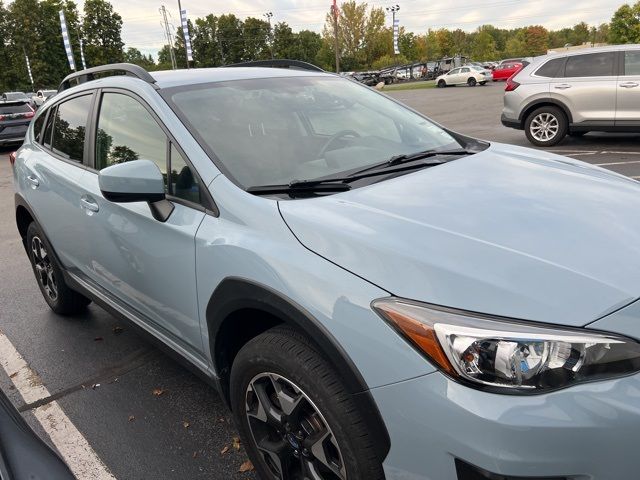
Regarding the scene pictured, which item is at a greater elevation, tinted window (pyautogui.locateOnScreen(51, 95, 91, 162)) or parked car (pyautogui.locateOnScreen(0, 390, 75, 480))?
tinted window (pyautogui.locateOnScreen(51, 95, 91, 162))

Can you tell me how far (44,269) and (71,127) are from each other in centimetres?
131

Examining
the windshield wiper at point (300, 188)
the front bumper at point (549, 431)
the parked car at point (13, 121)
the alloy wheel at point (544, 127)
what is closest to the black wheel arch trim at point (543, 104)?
the alloy wheel at point (544, 127)

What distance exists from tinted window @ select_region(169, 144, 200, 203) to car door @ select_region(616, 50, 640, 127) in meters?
8.90

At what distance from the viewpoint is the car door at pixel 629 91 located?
8938mm

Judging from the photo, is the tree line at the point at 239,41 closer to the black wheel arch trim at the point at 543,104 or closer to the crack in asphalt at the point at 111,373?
the black wheel arch trim at the point at 543,104

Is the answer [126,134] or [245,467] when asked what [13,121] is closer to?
[126,134]

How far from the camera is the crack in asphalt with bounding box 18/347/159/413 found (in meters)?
3.14

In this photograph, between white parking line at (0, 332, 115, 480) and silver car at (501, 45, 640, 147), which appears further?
silver car at (501, 45, 640, 147)

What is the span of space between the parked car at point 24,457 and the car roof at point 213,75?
68.7 inches

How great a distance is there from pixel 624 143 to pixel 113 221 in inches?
381

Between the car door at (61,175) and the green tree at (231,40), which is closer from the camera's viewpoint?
the car door at (61,175)

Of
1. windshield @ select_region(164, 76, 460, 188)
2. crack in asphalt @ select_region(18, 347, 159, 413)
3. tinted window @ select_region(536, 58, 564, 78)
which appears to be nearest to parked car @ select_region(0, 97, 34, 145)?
tinted window @ select_region(536, 58, 564, 78)

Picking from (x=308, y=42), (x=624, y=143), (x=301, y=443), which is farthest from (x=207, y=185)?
(x=308, y=42)

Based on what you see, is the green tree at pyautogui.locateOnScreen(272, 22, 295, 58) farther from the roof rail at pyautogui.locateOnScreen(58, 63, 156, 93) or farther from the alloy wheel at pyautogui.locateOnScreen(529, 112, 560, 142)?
the roof rail at pyautogui.locateOnScreen(58, 63, 156, 93)
